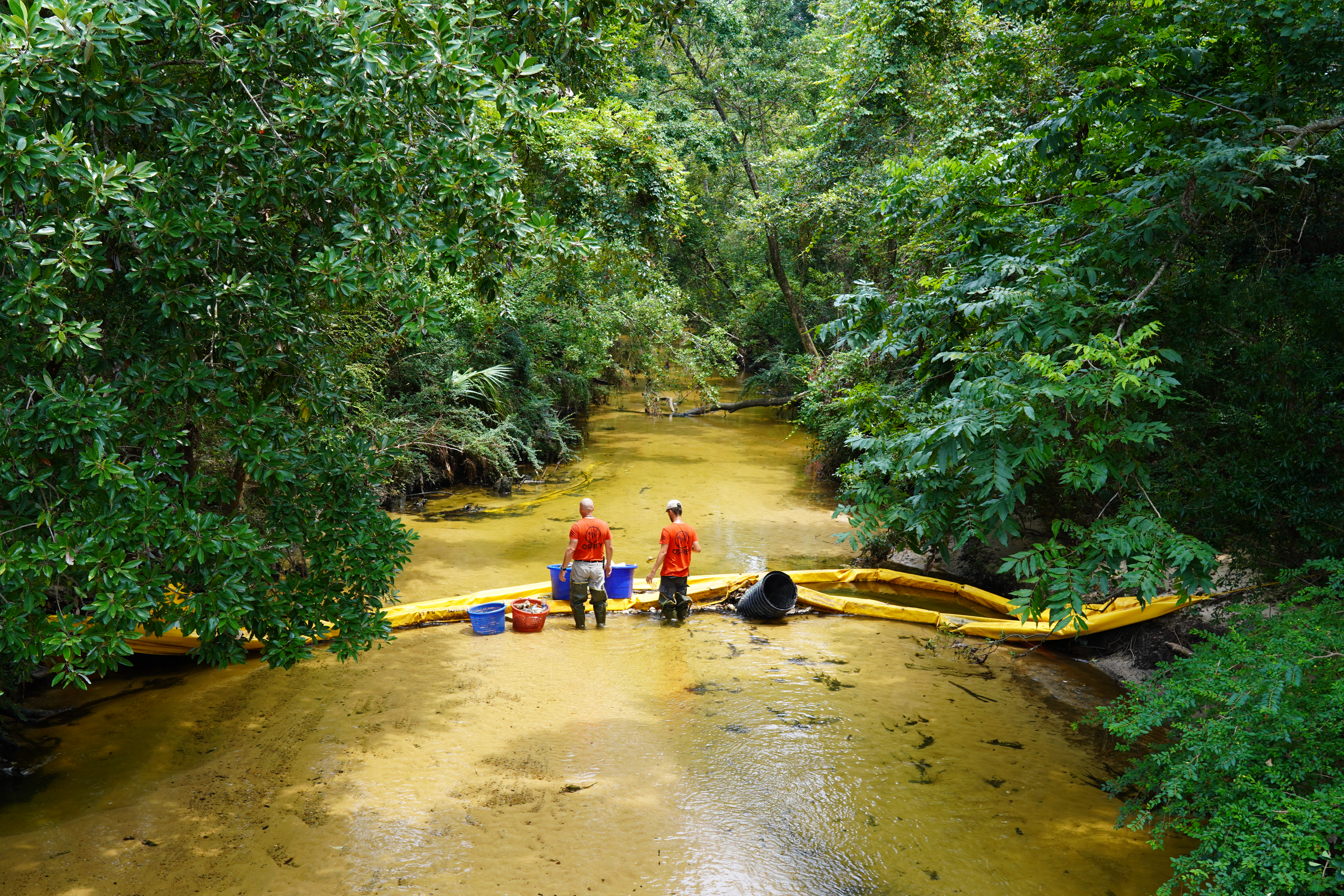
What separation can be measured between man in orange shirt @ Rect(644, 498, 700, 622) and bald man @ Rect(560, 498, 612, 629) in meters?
0.55

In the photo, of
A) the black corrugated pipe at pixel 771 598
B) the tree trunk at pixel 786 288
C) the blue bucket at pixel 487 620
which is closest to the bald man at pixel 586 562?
the blue bucket at pixel 487 620

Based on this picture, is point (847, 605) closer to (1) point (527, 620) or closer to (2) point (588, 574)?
(2) point (588, 574)

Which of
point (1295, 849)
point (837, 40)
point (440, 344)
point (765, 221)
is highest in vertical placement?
point (837, 40)

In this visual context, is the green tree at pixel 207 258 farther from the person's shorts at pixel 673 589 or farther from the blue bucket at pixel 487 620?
the person's shorts at pixel 673 589

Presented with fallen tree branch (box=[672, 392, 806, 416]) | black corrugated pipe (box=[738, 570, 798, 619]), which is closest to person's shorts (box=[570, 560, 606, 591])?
black corrugated pipe (box=[738, 570, 798, 619])

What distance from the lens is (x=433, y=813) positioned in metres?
5.12

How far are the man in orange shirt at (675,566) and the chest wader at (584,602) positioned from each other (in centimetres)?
56

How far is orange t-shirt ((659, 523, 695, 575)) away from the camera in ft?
27.7

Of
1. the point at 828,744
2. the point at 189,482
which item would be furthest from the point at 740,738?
the point at 189,482

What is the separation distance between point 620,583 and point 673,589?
78 centimetres

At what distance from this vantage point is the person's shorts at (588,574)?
27.1 feet

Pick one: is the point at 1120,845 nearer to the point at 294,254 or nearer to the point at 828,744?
the point at 828,744

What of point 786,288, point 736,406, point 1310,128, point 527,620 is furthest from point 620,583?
point 736,406

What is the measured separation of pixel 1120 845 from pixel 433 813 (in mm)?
4301
